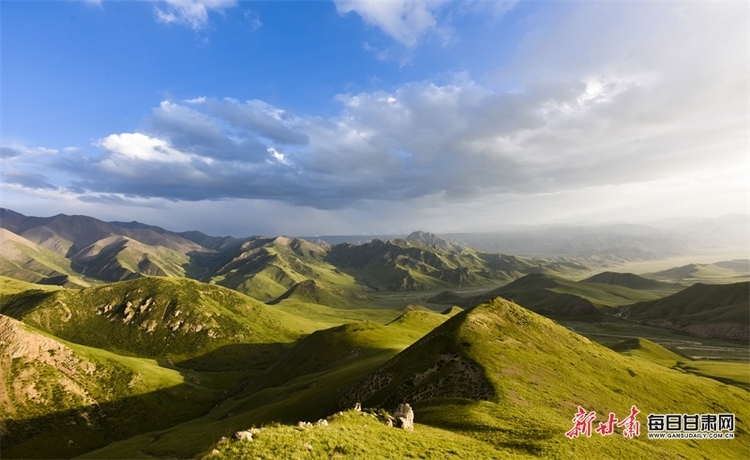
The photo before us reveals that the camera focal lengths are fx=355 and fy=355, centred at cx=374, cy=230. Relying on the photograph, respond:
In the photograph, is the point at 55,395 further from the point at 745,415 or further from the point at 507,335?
the point at 745,415

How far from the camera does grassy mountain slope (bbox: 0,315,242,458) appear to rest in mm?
106500

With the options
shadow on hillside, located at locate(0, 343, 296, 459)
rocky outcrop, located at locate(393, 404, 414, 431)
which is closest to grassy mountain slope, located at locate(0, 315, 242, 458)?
shadow on hillside, located at locate(0, 343, 296, 459)

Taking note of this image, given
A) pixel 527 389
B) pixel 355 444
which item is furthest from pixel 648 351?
pixel 355 444

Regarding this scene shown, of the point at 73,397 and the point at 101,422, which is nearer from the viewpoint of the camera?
the point at 101,422

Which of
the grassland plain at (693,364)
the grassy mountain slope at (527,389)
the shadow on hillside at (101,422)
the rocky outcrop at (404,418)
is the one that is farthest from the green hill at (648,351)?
the shadow on hillside at (101,422)

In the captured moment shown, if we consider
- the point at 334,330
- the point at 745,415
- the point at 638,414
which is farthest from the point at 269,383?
the point at 745,415

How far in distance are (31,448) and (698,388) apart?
6770 inches

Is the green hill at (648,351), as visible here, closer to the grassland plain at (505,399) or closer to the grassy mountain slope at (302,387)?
the grassland plain at (505,399)

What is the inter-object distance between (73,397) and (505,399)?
14533cm

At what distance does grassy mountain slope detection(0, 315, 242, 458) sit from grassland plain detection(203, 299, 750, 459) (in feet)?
332

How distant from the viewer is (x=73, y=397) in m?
121

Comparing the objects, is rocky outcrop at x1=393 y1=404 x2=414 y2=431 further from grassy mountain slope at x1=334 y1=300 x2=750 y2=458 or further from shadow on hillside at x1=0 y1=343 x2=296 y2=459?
shadow on hillside at x1=0 y1=343 x2=296 y2=459

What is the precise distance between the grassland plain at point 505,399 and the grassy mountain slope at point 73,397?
101 m

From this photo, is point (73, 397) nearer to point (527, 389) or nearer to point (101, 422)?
point (101, 422)
